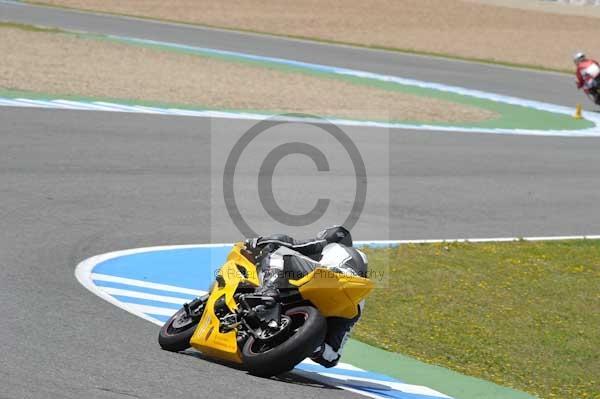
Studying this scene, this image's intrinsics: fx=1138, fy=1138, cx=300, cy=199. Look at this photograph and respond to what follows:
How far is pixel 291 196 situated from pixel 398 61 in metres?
22.0

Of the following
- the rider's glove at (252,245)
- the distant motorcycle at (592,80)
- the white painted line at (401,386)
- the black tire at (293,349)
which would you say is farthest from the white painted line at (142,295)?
the distant motorcycle at (592,80)

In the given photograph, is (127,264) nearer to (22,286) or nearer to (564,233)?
(22,286)

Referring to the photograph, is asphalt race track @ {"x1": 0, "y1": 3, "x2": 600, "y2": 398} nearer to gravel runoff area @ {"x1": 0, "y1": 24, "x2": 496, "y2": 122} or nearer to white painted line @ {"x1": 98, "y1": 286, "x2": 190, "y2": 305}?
white painted line @ {"x1": 98, "y1": 286, "x2": 190, "y2": 305}

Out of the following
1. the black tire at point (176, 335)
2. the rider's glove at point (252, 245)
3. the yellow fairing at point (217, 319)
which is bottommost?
the black tire at point (176, 335)

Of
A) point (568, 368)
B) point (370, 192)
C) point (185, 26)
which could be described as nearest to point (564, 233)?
point (370, 192)

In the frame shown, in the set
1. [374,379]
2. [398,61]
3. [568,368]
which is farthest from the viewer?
[398,61]

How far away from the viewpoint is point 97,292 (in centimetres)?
945

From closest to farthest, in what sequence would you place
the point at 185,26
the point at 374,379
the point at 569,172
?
1. the point at 374,379
2. the point at 569,172
3. the point at 185,26

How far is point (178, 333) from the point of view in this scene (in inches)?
307

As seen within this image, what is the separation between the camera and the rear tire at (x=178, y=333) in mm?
7734

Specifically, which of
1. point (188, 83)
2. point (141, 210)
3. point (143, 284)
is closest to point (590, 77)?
point (188, 83)

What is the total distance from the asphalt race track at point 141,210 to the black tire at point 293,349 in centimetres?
10

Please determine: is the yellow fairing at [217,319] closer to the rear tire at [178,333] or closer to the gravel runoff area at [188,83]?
the rear tire at [178,333]

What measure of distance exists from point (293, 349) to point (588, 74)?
23.4 metres
